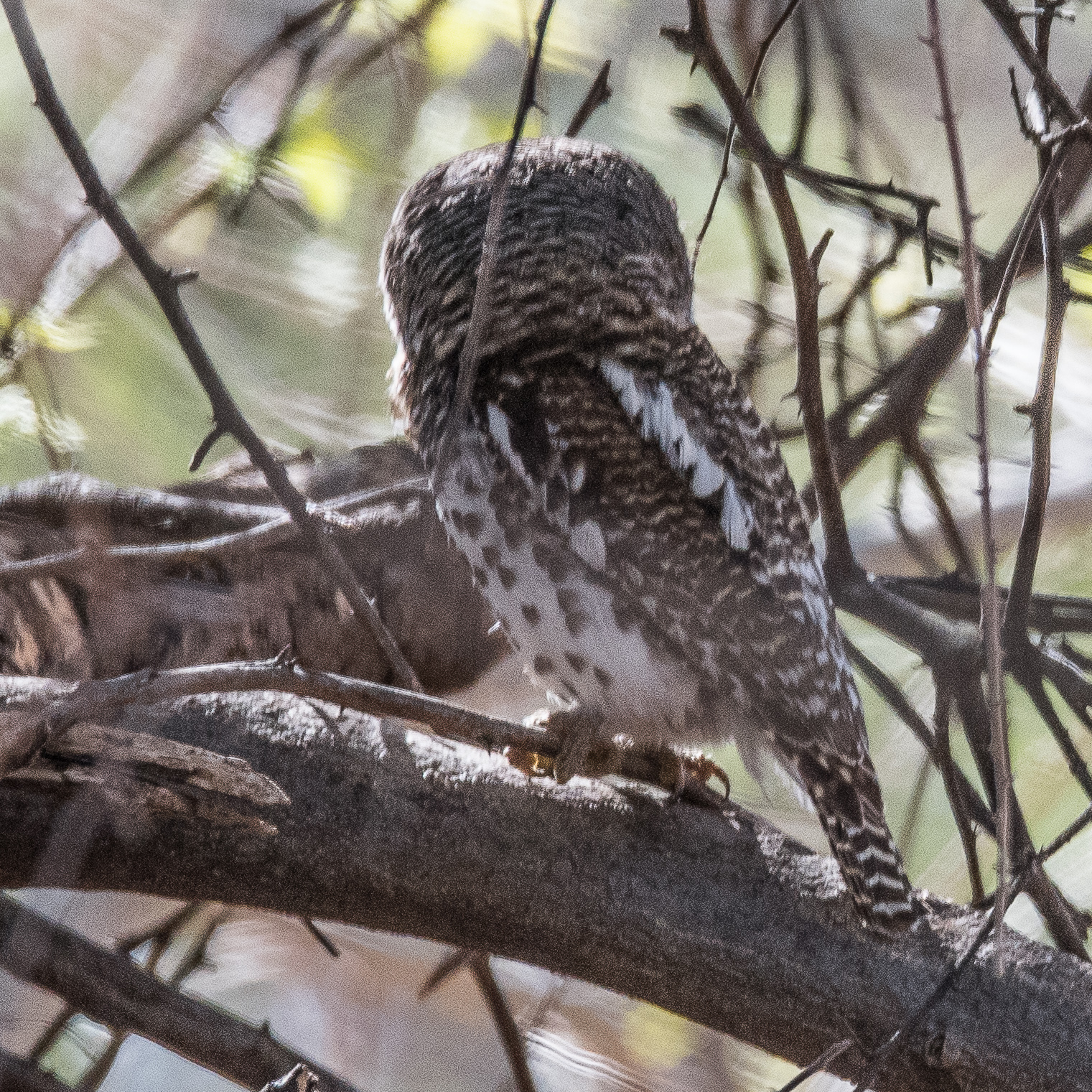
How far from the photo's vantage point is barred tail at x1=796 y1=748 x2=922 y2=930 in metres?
1.37

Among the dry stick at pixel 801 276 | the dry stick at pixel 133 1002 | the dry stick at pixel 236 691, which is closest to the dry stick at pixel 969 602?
the dry stick at pixel 801 276

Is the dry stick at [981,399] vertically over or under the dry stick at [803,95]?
under

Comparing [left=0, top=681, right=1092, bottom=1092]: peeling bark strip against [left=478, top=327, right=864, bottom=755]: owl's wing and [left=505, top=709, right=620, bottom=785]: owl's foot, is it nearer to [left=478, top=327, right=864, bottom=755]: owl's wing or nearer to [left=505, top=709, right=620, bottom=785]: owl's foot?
[left=505, top=709, right=620, bottom=785]: owl's foot

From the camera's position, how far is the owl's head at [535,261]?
71.2 inches

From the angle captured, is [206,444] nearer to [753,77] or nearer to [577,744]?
[577,744]

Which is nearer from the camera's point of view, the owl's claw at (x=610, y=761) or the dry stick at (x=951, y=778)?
the owl's claw at (x=610, y=761)

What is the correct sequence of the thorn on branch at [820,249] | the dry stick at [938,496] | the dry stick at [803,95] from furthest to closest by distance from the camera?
1. the dry stick at [938,496]
2. the dry stick at [803,95]
3. the thorn on branch at [820,249]

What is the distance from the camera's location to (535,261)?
6.14 feet

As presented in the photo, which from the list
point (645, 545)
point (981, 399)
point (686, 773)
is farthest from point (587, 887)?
point (981, 399)

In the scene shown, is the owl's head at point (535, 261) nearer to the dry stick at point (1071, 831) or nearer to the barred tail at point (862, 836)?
the barred tail at point (862, 836)

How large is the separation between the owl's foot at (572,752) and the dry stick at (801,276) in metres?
0.43

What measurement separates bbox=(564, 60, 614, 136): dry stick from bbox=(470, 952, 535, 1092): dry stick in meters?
1.14

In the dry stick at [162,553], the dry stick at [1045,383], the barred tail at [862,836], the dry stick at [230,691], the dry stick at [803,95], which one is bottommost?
the dry stick at [230,691]

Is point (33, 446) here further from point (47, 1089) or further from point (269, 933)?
point (269, 933)
